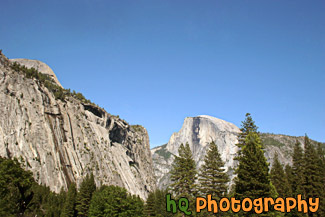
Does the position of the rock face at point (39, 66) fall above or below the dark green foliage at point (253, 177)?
above

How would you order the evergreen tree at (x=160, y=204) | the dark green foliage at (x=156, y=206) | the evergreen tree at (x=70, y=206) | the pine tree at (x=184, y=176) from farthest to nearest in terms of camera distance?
1. the evergreen tree at (x=160, y=204)
2. the dark green foliage at (x=156, y=206)
3. the evergreen tree at (x=70, y=206)
4. the pine tree at (x=184, y=176)

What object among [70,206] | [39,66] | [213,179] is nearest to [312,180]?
[213,179]

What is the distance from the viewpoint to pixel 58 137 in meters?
94.2

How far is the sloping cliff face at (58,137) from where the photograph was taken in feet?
260

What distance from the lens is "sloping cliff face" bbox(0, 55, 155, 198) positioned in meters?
79.2

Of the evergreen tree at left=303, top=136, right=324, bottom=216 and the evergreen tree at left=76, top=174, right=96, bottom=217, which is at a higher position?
the evergreen tree at left=303, top=136, right=324, bottom=216

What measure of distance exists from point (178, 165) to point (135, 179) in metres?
93.4

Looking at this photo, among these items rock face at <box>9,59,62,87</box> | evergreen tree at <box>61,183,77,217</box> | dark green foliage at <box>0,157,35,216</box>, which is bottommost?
evergreen tree at <box>61,183,77,217</box>

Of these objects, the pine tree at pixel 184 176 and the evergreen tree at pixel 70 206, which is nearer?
the pine tree at pixel 184 176

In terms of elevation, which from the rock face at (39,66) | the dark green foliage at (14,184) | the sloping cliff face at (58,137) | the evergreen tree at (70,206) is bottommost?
the evergreen tree at (70,206)

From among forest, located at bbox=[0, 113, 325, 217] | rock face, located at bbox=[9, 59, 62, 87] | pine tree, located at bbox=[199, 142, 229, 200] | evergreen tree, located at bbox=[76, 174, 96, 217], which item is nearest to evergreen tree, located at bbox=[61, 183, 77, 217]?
forest, located at bbox=[0, 113, 325, 217]

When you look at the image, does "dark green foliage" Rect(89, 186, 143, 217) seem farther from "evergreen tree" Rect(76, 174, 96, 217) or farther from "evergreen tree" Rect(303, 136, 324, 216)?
"evergreen tree" Rect(303, 136, 324, 216)

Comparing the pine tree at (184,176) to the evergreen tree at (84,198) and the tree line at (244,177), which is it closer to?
the tree line at (244,177)

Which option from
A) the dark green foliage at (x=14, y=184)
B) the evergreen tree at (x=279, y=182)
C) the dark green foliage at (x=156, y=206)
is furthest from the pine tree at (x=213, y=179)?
the dark green foliage at (x=14, y=184)
